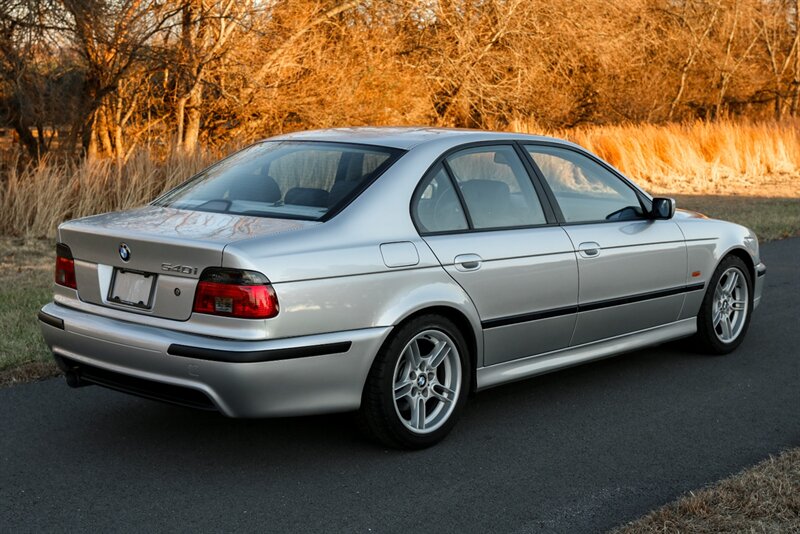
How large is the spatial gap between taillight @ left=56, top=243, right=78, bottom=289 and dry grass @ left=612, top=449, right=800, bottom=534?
2.76 metres

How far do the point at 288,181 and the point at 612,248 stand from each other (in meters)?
1.90

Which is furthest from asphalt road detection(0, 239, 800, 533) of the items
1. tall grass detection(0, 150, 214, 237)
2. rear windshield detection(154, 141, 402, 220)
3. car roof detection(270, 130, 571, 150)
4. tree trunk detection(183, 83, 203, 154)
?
tree trunk detection(183, 83, 203, 154)

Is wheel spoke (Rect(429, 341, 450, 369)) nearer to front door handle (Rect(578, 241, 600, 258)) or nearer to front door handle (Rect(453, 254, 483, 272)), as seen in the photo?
front door handle (Rect(453, 254, 483, 272))

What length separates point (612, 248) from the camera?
5879 millimetres

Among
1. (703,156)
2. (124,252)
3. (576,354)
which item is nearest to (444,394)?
(576,354)

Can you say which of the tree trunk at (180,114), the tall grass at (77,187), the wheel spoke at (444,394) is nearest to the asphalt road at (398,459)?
the wheel spoke at (444,394)

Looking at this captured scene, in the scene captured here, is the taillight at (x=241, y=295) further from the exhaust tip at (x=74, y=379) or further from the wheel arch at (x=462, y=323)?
the exhaust tip at (x=74, y=379)

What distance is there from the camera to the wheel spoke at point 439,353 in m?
5.00

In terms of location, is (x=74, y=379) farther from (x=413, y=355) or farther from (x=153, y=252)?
(x=413, y=355)

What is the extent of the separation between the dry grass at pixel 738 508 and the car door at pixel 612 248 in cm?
153

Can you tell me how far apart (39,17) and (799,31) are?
27725 millimetres

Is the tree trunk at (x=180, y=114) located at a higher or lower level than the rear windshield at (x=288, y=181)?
higher

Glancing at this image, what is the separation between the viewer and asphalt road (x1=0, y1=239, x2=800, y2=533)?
412 cm

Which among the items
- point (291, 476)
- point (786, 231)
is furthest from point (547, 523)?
point (786, 231)
